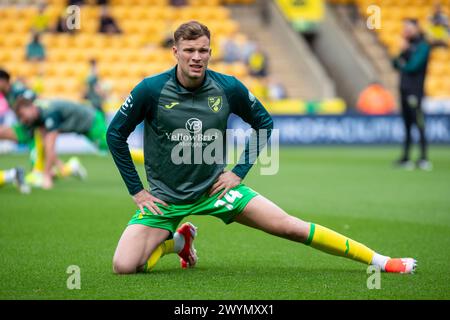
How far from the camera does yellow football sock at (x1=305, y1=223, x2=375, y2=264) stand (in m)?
5.95

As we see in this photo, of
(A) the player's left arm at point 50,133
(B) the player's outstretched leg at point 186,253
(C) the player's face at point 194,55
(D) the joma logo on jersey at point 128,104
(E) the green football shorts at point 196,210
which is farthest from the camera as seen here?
(A) the player's left arm at point 50,133

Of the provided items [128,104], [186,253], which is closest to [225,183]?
[186,253]

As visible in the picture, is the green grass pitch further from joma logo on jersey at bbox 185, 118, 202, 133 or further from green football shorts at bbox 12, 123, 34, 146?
joma logo on jersey at bbox 185, 118, 202, 133

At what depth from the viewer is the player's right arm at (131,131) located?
5949 millimetres

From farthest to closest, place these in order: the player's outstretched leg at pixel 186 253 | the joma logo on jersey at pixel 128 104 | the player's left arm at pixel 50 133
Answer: the player's left arm at pixel 50 133 < the player's outstretched leg at pixel 186 253 < the joma logo on jersey at pixel 128 104

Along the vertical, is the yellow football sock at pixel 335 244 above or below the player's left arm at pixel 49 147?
below

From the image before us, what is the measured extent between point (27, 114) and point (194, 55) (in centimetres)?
637

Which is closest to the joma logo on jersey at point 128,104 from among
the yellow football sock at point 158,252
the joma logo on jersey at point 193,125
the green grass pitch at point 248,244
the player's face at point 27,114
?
the joma logo on jersey at point 193,125

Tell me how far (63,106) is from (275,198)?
3395 mm

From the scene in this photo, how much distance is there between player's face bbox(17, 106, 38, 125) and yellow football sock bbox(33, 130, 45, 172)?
427mm

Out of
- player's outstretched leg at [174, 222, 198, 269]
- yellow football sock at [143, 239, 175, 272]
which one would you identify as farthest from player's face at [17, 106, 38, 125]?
yellow football sock at [143, 239, 175, 272]

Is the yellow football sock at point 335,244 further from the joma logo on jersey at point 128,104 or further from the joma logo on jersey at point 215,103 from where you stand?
the joma logo on jersey at point 128,104

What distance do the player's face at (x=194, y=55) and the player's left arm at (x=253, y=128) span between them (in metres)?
0.36
